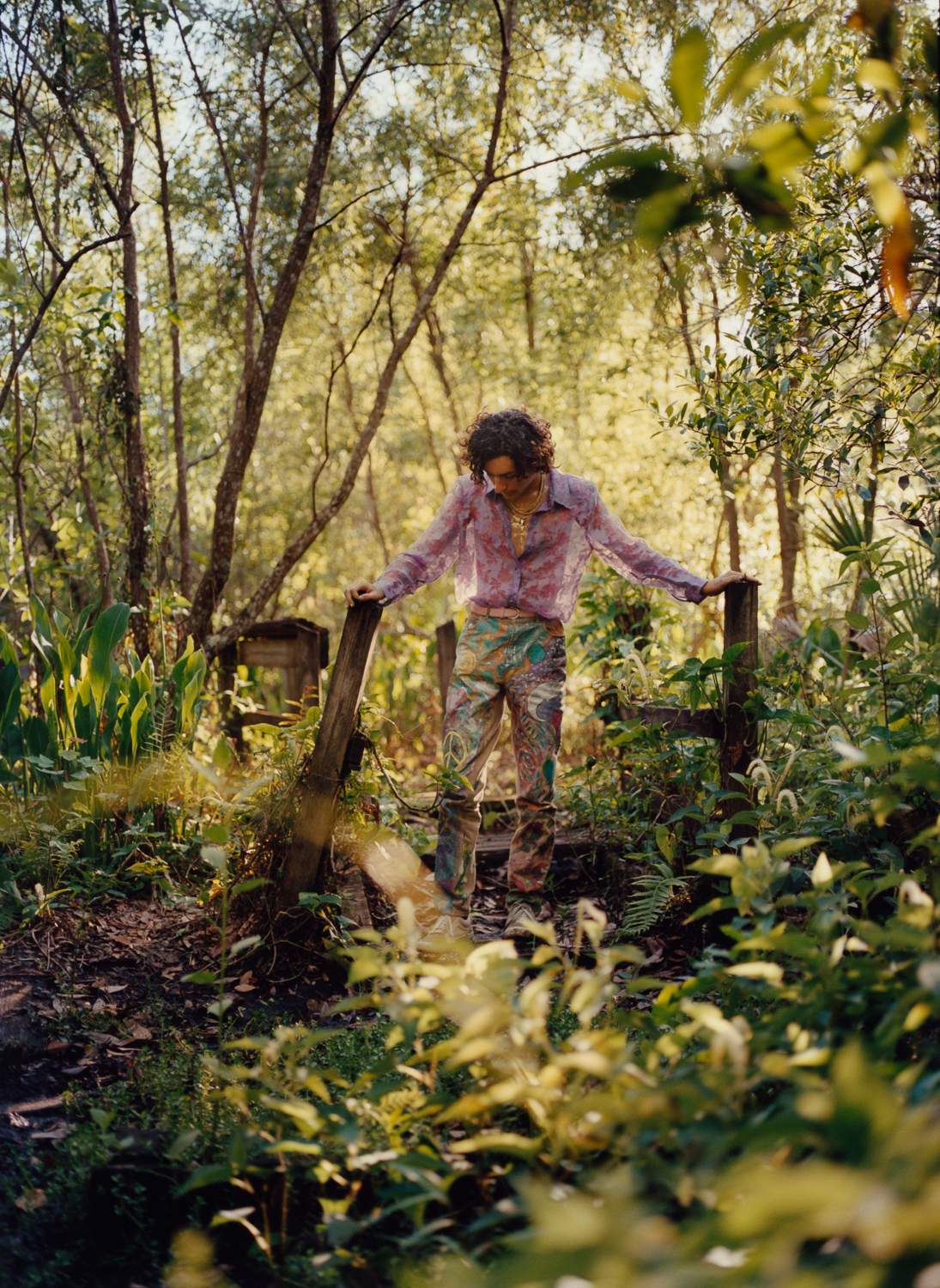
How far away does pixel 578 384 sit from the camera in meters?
9.64

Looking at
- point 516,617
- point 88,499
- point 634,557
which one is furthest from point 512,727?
point 88,499

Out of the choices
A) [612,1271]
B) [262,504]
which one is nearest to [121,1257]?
[612,1271]

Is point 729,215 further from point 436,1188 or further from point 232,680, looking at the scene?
point 232,680

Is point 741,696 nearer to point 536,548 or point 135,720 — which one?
point 536,548

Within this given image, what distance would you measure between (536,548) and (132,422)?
7.92ft

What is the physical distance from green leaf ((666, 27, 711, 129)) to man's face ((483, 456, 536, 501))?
223 centimetres

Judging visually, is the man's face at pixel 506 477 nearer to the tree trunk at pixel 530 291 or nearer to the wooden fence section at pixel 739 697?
the wooden fence section at pixel 739 697

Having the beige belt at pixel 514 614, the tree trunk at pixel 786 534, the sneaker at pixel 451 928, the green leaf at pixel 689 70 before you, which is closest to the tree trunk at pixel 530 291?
the tree trunk at pixel 786 534

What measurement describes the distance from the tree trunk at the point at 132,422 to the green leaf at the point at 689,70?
4083 millimetres

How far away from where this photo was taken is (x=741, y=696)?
3.07 metres

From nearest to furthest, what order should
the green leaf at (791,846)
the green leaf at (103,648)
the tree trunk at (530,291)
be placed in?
the green leaf at (791,846) < the green leaf at (103,648) < the tree trunk at (530,291)

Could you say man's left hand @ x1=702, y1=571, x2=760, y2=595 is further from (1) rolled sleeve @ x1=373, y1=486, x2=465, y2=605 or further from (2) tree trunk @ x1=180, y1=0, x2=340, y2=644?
(2) tree trunk @ x1=180, y1=0, x2=340, y2=644

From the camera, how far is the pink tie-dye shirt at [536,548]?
336 cm

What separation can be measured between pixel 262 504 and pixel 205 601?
749cm
